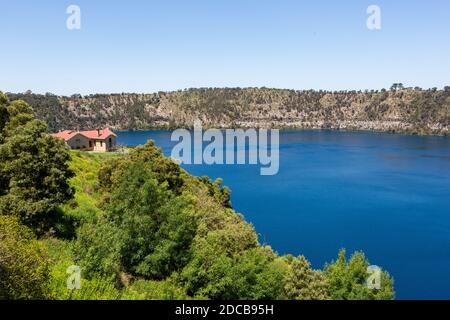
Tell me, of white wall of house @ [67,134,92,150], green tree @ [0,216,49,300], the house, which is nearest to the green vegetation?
green tree @ [0,216,49,300]

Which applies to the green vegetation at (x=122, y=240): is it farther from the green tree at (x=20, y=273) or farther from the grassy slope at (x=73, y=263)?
the green tree at (x=20, y=273)

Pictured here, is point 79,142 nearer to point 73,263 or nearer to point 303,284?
point 303,284

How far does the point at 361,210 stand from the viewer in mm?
83188

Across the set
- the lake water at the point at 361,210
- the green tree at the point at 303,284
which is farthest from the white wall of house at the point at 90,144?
the green tree at the point at 303,284

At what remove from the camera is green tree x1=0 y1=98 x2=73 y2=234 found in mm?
25125

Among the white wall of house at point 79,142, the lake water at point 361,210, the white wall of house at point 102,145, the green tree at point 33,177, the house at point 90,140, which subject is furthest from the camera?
the white wall of house at point 102,145

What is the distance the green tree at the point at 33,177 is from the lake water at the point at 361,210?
4032 cm

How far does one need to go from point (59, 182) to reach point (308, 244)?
4563 centimetres

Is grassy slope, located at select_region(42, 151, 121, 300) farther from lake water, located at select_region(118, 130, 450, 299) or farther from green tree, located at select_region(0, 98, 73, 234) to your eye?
lake water, located at select_region(118, 130, 450, 299)

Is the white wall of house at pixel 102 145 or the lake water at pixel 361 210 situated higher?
the white wall of house at pixel 102 145

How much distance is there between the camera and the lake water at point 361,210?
58375 millimetres

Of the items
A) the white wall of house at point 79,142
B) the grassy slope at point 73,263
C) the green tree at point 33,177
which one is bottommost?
the grassy slope at point 73,263
